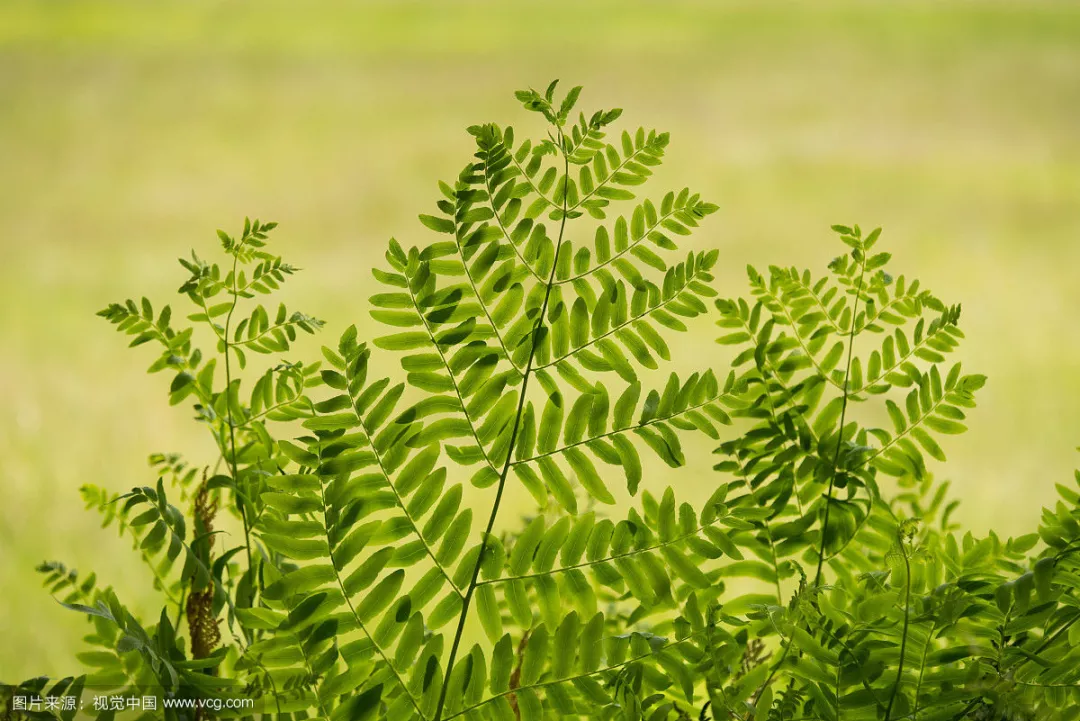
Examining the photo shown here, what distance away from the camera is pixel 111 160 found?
1.72 m

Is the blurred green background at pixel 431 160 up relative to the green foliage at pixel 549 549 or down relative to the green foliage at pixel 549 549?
up

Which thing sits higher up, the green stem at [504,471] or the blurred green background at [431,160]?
the blurred green background at [431,160]

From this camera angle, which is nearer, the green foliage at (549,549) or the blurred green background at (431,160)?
the green foliage at (549,549)

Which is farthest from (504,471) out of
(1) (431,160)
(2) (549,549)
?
(1) (431,160)

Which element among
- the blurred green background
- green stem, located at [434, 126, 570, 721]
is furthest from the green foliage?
the blurred green background

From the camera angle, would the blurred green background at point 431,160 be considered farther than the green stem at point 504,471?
Yes

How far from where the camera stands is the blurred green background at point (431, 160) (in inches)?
51.9

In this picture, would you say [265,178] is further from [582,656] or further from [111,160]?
[582,656]

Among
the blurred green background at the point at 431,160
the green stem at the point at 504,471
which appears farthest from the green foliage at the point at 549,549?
the blurred green background at the point at 431,160

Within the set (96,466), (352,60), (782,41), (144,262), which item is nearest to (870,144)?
(782,41)

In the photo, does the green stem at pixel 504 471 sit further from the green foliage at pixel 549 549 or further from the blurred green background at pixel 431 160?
the blurred green background at pixel 431 160

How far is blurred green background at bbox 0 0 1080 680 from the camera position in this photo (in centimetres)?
132

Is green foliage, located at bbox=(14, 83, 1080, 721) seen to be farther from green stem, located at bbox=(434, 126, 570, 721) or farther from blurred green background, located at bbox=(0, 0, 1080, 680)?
blurred green background, located at bbox=(0, 0, 1080, 680)

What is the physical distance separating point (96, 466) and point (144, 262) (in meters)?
0.41
